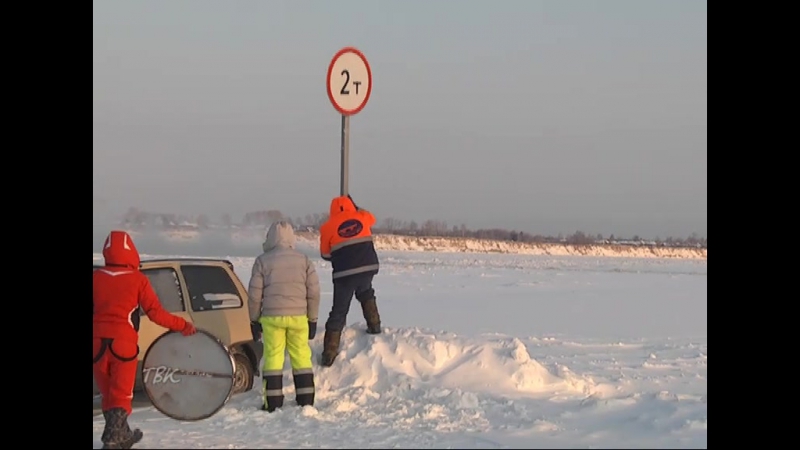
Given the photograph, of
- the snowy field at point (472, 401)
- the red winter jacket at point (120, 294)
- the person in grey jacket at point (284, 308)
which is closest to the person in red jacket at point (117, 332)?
the red winter jacket at point (120, 294)

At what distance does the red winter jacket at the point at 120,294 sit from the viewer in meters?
7.00

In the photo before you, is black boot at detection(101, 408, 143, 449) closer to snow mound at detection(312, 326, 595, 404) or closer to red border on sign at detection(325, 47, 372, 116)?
snow mound at detection(312, 326, 595, 404)

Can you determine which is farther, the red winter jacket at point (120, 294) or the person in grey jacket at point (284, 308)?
the person in grey jacket at point (284, 308)

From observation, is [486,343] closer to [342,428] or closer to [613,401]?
[613,401]

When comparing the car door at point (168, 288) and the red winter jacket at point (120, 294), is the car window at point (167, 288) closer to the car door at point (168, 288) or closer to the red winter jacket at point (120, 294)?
the car door at point (168, 288)

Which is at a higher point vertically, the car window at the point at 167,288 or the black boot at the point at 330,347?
the car window at the point at 167,288

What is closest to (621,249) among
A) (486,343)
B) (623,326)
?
(623,326)

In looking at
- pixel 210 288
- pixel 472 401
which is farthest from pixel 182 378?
pixel 472 401

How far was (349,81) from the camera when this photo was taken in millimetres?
9898

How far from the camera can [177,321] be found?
754 centimetres

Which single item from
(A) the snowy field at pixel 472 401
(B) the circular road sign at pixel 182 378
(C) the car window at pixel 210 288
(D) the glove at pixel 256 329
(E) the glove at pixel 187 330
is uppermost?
(C) the car window at pixel 210 288

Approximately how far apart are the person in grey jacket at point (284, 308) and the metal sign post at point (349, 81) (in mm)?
2099

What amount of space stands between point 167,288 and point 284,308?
1.27 m

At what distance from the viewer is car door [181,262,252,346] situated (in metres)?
8.70
